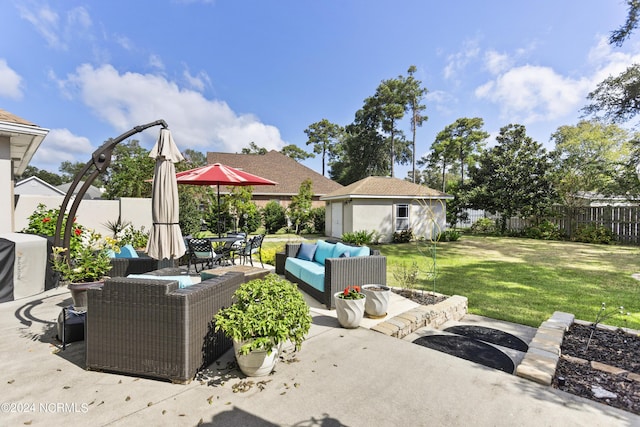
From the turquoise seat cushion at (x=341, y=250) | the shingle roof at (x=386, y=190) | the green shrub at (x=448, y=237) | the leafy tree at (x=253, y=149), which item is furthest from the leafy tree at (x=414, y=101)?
the turquoise seat cushion at (x=341, y=250)

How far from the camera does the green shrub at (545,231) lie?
16812 mm

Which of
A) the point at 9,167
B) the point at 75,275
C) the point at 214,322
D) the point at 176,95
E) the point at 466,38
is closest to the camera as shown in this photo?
the point at 214,322

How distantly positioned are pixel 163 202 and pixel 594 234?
19.7 metres

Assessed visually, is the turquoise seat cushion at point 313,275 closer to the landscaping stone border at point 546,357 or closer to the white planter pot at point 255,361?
the white planter pot at point 255,361

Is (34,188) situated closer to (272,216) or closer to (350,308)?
(272,216)

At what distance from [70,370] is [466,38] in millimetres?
15017

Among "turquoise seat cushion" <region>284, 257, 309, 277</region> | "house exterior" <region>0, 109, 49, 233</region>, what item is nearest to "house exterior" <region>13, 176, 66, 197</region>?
"house exterior" <region>0, 109, 49, 233</region>

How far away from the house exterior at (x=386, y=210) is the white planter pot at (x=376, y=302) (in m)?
10.7

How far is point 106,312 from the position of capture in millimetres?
2834

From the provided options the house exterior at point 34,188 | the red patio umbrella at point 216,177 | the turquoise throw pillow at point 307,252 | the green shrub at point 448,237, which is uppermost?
the house exterior at point 34,188

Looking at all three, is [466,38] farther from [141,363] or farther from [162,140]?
[141,363]

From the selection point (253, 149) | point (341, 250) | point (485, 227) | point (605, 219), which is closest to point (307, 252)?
point (341, 250)

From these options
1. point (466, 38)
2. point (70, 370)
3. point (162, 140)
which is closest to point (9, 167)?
point (162, 140)

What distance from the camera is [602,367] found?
10.3 feet
